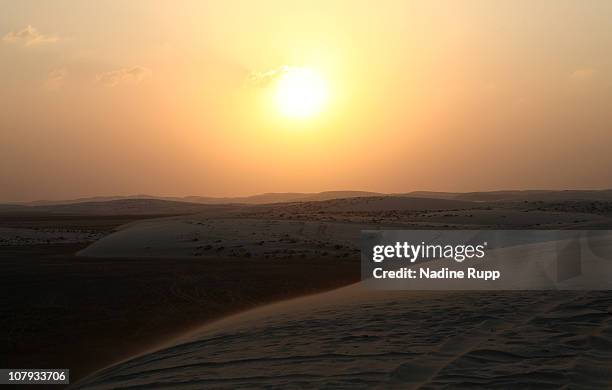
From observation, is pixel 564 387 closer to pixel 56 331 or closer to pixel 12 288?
pixel 56 331

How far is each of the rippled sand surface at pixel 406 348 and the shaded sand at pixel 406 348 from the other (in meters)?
0.01

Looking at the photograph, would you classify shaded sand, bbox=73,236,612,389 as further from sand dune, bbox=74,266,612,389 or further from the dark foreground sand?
the dark foreground sand

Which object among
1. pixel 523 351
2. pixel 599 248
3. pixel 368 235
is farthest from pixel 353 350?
pixel 368 235

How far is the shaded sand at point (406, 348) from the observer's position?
5.68 metres

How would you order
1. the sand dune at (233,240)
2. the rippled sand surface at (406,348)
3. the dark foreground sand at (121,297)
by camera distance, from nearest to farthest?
the rippled sand surface at (406,348), the dark foreground sand at (121,297), the sand dune at (233,240)

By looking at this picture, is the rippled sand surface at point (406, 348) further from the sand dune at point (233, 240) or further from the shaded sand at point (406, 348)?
the sand dune at point (233, 240)

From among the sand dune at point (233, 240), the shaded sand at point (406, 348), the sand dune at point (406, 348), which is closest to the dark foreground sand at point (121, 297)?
the shaded sand at point (406, 348)

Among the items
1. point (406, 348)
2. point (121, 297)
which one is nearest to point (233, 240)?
point (121, 297)

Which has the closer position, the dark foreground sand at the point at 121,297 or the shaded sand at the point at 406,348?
the shaded sand at the point at 406,348

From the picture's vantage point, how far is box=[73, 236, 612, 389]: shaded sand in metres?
5.68

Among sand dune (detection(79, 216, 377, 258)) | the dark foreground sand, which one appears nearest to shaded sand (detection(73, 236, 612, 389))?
the dark foreground sand

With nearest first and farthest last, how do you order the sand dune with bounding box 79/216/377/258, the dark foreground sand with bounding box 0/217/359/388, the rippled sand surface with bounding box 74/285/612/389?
1. the rippled sand surface with bounding box 74/285/612/389
2. the dark foreground sand with bounding box 0/217/359/388
3. the sand dune with bounding box 79/216/377/258

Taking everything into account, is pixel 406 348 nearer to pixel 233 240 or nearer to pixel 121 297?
pixel 121 297

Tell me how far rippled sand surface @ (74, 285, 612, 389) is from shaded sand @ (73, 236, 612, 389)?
0.01 m
